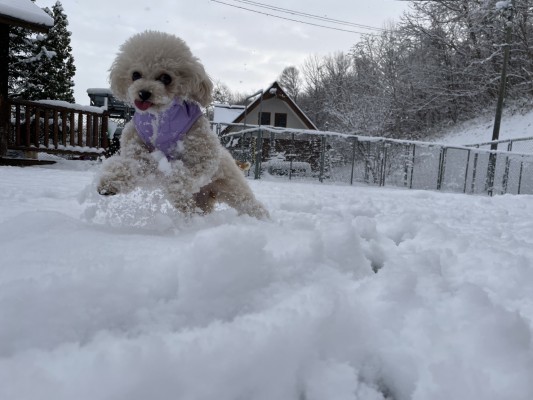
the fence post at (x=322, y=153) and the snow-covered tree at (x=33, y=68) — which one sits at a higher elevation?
the snow-covered tree at (x=33, y=68)

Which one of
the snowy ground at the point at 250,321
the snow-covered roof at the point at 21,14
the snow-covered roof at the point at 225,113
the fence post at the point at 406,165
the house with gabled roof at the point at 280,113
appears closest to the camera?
the snowy ground at the point at 250,321

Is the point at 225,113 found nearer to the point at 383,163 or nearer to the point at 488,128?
the point at 488,128

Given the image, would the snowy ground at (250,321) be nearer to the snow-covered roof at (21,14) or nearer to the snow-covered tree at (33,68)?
the snow-covered roof at (21,14)

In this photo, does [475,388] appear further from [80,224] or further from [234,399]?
[80,224]

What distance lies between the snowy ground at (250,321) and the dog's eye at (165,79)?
4.57 ft

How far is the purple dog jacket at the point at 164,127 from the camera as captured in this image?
2.63 metres

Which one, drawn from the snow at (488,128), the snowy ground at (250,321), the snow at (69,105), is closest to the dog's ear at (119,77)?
the snowy ground at (250,321)

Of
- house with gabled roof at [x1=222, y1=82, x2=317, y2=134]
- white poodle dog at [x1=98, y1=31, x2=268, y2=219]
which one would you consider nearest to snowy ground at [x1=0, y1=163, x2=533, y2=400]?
white poodle dog at [x1=98, y1=31, x2=268, y2=219]

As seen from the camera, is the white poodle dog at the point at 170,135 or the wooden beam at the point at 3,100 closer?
the white poodle dog at the point at 170,135

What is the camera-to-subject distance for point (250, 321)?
A: 0.98 meters

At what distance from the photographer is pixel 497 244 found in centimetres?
233

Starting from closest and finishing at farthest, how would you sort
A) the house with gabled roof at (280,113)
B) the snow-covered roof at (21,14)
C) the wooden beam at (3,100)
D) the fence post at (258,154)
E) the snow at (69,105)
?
the snow-covered roof at (21,14)
the wooden beam at (3,100)
the snow at (69,105)
the fence post at (258,154)
the house with gabled roof at (280,113)

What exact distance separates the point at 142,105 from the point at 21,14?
20.1 feet

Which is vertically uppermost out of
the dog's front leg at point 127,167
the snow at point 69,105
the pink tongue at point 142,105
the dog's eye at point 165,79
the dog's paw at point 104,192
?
the snow at point 69,105
